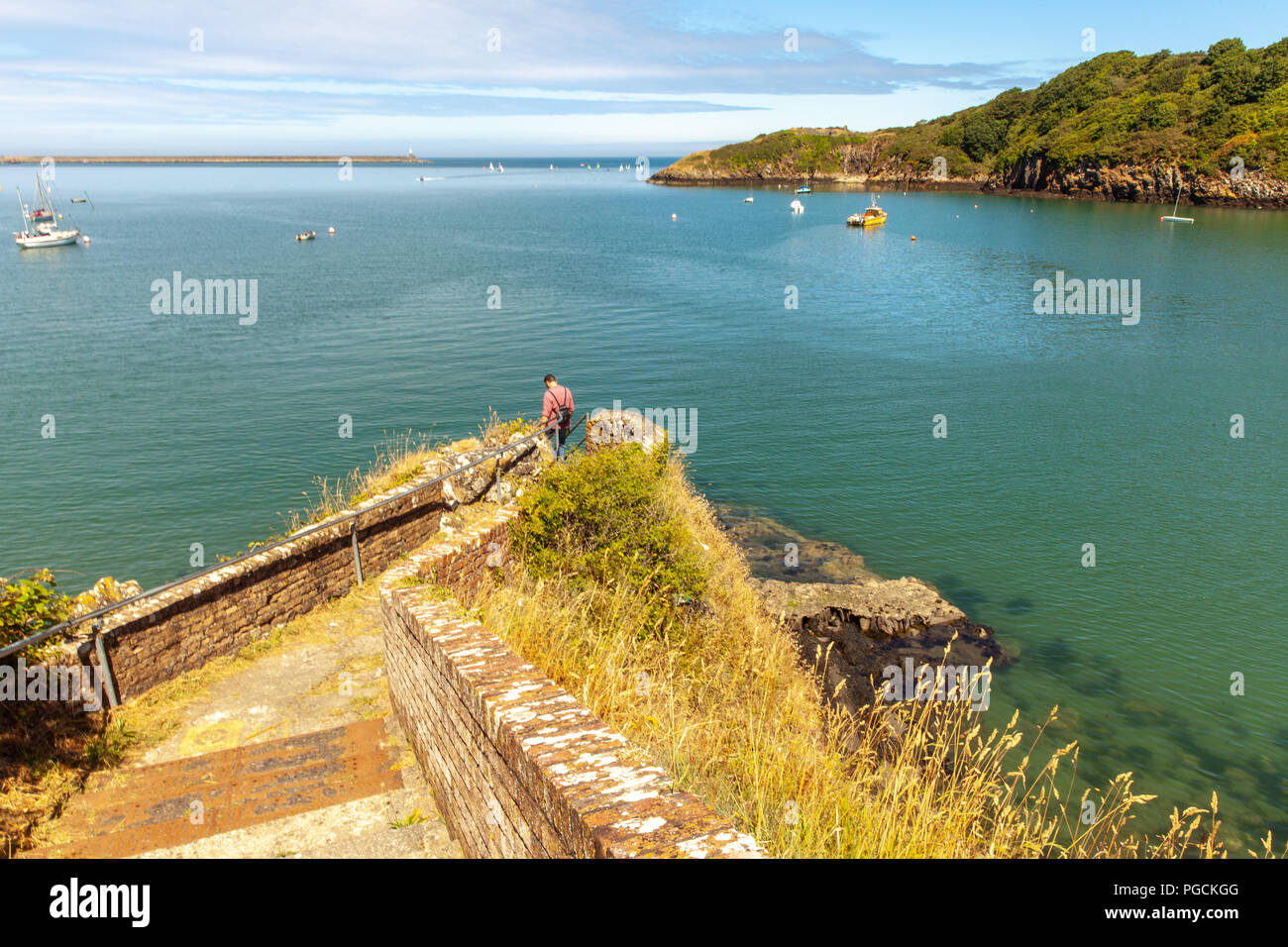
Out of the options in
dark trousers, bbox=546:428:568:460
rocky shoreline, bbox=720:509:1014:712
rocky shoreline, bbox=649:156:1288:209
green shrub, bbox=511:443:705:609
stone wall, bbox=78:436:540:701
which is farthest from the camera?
rocky shoreline, bbox=649:156:1288:209

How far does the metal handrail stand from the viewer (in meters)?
7.65

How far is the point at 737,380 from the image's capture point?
32406 mm

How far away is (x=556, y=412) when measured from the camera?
51.4 ft

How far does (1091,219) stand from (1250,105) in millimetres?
30728

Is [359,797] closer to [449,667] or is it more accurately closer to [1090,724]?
[449,667]

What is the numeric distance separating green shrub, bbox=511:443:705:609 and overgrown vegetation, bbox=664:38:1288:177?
329ft

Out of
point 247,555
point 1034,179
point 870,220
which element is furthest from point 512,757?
point 1034,179

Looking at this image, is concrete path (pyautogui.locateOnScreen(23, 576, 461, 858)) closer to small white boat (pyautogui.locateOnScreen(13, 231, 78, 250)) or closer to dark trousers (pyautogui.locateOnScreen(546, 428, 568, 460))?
dark trousers (pyautogui.locateOnScreen(546, 428, 568, 460))

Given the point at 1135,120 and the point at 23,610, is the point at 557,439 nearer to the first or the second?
the point at 23,610

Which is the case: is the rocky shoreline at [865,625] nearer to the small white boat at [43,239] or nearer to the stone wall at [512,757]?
the stone wall at [512,757]

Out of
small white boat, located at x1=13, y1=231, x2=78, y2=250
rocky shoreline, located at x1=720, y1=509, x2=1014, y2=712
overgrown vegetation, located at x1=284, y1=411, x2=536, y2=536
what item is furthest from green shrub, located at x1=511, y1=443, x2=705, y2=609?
small white boat, located at x1=13, y1=231, x2=78, y2=250

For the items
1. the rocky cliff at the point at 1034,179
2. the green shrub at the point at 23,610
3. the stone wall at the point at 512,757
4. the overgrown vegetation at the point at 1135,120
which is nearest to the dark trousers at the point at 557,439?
the stone wall at the point at 512,757

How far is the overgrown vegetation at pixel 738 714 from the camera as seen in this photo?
5.87 metres
